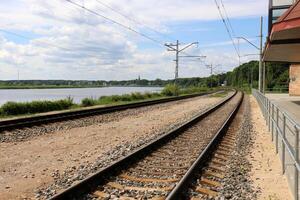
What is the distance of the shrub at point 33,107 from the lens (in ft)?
82.3

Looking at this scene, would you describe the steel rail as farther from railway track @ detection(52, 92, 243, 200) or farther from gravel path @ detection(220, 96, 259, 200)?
gravel path @ detection(220, 96, 259, 200)

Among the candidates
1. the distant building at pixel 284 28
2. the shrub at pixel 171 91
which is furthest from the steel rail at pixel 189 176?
the shrub at pixel 171 91

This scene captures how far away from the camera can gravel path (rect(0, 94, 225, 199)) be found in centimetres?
849

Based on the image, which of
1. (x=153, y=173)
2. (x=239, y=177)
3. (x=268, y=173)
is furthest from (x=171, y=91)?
(x=239, y=177)

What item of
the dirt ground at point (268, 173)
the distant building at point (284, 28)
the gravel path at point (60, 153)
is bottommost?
the dirt ground at point (268, 173)

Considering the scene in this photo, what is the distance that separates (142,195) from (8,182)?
2882 millimetres

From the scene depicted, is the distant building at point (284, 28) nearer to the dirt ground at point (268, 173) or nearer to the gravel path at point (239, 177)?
the dirt ground at point (268, 173)

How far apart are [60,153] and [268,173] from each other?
5.68 meters

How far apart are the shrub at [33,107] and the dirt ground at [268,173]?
1553 centimetres

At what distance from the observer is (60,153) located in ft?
39.8

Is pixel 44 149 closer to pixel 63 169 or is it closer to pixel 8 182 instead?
pixel 63 169

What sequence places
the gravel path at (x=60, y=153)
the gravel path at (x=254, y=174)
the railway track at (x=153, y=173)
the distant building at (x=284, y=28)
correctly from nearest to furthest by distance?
the railway track at (x=153, y=173), the gravel path at (x=254, y=174), the gravel path at (x=60, y=153), the distant building at (x=284, y=28)

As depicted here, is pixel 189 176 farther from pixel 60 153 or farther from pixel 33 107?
pixel 33 107

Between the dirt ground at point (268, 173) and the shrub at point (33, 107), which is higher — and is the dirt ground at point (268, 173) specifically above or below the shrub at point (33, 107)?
below
